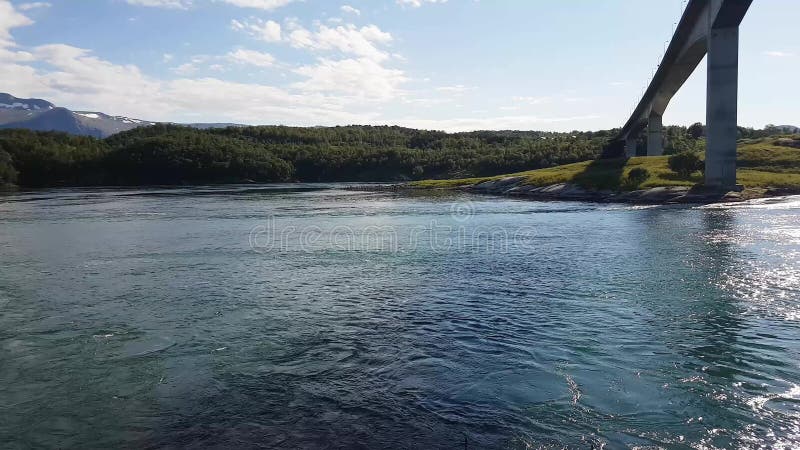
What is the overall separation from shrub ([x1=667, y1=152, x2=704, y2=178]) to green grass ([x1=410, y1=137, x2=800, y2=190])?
1.14m

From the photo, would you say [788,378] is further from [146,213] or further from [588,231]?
[146,213]

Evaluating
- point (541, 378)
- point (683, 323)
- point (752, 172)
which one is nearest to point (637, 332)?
point (683, 323)

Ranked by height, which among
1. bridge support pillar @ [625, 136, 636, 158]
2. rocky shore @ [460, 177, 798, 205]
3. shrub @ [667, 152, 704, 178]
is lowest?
rocky shore @ [460, 177, 798, 205]

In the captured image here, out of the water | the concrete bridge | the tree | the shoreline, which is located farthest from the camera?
the tree

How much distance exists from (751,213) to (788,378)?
5371 centimetres

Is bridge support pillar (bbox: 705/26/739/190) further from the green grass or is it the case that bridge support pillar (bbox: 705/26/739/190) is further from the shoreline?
the green grass

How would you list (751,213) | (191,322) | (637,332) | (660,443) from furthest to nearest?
(751,213) → (191,322) → (637,332) → (660,443)

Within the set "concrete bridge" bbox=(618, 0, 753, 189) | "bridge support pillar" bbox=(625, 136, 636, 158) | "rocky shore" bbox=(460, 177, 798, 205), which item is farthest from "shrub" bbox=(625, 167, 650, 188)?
"bridge support pillar" bbox=(625, 136, 636, 158)

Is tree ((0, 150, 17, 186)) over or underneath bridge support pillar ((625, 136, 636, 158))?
underneath

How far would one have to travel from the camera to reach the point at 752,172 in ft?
318

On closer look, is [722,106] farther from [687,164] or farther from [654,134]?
[654,134]

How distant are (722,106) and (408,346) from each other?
74757mm

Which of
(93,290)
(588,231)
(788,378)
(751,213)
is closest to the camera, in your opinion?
(788,378)

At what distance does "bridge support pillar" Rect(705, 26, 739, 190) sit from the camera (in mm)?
74750
